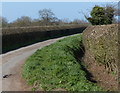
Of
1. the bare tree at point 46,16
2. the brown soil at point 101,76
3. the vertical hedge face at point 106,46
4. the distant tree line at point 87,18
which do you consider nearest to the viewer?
the brown soil at point 101,76

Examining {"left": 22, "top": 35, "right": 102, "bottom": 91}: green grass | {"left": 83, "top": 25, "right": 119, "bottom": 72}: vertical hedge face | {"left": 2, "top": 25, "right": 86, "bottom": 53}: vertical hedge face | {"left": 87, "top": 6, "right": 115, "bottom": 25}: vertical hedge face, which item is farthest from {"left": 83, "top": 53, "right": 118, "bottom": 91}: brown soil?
{"left": 2, "top": 25, "right": 86, "bottom": 53}: vertical hedge face

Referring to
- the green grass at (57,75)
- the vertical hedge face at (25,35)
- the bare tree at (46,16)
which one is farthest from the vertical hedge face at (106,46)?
the bare tree at (46,16)

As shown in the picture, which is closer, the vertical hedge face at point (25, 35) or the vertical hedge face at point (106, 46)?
the vertical hedge face at point (106, 46)

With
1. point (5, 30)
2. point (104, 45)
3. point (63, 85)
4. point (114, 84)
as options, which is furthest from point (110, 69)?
point (5, 30)

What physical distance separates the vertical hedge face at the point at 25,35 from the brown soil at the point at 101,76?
9.72m

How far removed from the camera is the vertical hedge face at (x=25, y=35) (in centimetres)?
2815

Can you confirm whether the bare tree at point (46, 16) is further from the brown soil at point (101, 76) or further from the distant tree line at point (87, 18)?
the brown soil at point (101, 76)

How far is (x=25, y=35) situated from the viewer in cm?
3294

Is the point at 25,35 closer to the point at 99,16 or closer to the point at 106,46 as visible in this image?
the point at 99,16

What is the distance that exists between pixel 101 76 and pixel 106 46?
1.69 meters

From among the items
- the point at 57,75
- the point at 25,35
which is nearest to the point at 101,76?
the point at 57,75

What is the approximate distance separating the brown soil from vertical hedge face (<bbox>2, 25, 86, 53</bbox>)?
9.72 m

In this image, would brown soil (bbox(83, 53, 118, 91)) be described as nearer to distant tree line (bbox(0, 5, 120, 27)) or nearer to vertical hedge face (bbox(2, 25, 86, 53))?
distant tree line (bbox(0, 5, 120, 27))

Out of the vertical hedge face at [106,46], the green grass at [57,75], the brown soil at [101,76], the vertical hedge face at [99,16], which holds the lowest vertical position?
the brown soil at [101,76]
